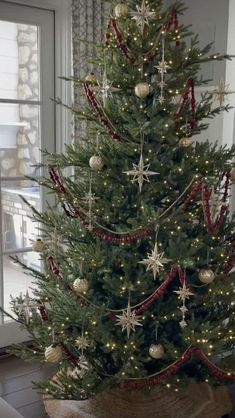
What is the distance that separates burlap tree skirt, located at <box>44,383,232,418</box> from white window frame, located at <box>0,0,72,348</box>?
2.99 feet

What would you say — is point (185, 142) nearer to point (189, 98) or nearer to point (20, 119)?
point (189, 98)

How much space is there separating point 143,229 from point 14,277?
1.50 m

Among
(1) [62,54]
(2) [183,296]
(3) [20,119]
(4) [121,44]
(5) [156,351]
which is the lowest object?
(5) [156,351]

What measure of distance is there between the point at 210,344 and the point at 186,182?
2.21 feet

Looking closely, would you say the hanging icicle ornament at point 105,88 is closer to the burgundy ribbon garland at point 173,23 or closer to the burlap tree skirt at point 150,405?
the burgundy ribbon garland at point 173,23

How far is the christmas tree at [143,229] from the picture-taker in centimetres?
193

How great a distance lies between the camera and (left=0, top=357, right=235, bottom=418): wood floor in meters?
2.36

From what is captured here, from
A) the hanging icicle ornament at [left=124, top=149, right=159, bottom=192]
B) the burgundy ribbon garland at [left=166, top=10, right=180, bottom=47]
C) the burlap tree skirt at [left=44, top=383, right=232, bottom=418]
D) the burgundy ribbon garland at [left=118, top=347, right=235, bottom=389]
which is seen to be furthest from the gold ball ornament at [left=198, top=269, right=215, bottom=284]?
the burgundy ribbon garland at [left=166, top=10, right=180, bottom=47]

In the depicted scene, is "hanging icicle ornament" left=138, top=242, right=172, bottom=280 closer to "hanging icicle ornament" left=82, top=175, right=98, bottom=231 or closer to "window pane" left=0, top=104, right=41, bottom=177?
"hanging icicle ornament" left=82, top=175, right=98, bottom=231

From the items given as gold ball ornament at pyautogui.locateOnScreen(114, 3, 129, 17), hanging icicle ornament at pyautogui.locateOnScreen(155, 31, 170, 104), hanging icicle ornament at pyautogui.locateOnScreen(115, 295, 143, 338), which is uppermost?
gold ball ornament at pyautogui.locateOnScreen(114, 3, 129, 17)

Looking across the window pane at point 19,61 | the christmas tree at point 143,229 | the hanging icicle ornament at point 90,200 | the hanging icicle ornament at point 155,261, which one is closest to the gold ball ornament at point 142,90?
the christmas tree at point 143,229

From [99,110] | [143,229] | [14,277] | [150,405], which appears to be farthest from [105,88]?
[14,277]

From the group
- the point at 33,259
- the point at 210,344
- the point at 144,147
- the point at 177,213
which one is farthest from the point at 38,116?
the point at 210,344

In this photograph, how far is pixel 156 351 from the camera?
6.28 ft
